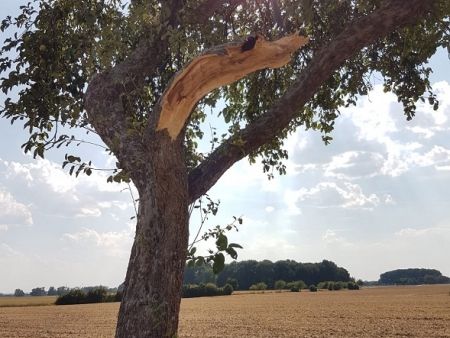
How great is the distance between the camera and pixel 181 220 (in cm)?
492

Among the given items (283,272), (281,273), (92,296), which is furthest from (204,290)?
(283,272)

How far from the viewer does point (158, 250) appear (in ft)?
15.7

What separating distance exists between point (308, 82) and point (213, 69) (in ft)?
4.29

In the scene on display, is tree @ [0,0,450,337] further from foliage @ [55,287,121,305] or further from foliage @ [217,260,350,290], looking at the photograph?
foliage @ [217,260,350,290]

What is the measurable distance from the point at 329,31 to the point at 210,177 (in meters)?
4.98

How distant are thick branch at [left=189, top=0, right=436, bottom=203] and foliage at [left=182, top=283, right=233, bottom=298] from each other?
335 ft

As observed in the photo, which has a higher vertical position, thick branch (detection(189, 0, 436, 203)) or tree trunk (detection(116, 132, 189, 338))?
thick branch (detection(189, 0, 436, 203))

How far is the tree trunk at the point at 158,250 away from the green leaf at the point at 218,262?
1.05ft

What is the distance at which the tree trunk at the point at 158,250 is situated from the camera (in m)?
4.68

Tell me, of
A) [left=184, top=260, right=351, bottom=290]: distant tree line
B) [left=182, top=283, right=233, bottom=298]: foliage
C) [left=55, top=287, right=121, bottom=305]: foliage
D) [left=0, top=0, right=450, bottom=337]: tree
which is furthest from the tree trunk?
[left=184, top=260, right=351, bottom=290]: distant tree line

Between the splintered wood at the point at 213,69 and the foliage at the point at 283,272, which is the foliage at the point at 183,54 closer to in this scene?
the splintered wood at the point at 213,69

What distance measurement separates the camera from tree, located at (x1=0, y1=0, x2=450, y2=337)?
482 centimetres

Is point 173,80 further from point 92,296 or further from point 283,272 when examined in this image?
point 283,272

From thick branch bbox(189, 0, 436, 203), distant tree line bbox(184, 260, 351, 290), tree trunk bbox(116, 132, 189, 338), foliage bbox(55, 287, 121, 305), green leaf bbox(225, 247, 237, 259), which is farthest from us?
distant tree line bbox(184, 260, 351, 290)
